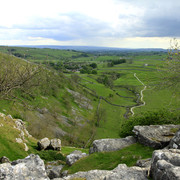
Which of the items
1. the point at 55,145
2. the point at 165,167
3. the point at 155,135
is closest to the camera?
the point at 165,167

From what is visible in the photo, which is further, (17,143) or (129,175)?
(17,143)

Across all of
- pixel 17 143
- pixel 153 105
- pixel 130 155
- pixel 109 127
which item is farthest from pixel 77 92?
pixel 130 155

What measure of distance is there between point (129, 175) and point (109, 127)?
78357mm

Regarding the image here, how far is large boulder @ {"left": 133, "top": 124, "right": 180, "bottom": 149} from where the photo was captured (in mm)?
20961

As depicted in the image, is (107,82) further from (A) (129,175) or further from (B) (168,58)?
(A) (129,175)

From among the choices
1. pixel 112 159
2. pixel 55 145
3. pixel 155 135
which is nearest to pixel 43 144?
pixel 55 145

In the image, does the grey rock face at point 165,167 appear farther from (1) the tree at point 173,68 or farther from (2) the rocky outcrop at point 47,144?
(2) the rocky outcrop at point 47,144

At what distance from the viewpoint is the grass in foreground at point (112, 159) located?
59.4ft

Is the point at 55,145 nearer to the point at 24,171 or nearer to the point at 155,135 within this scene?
the point at 155,135

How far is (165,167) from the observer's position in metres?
10.4

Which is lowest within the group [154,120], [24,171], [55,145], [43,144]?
[55,145]

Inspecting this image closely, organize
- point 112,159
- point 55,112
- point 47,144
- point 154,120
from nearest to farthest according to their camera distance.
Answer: point 112,159, point 154,120, point 47,144, point 55,112

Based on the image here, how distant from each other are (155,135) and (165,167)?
12.5 metres

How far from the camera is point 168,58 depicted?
25.3 m
